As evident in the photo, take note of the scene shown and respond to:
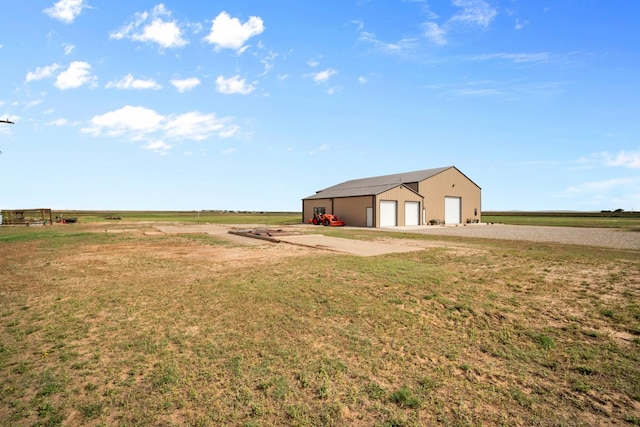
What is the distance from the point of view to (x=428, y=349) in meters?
5.79

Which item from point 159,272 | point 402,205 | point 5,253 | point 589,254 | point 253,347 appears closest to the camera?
point 253,347

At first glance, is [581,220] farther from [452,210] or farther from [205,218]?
[205,218]

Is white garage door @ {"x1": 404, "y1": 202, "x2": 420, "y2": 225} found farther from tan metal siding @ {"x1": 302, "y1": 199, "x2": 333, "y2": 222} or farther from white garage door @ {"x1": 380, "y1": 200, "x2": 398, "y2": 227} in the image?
tan metal siding @ {"x1": 302, "y1": 199, "x2": 333, "y2": 222}

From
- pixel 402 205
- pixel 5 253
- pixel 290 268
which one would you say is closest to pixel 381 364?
pixel 290 268

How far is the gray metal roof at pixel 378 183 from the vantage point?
40.7 meters

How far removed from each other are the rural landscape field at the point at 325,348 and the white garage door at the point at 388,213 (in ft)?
88.2

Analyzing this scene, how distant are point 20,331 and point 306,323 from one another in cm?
545

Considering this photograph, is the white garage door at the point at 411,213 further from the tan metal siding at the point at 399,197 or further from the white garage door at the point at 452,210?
the white garage door at the point at 452,210

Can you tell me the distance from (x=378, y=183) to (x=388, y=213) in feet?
36.4

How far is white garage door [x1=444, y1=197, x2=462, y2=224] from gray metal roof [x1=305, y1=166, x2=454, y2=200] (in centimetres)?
422

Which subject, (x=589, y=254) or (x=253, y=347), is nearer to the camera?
(x=253, y=347)

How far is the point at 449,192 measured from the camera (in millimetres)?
44000

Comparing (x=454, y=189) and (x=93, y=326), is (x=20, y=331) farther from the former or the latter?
(x=454, y=189)

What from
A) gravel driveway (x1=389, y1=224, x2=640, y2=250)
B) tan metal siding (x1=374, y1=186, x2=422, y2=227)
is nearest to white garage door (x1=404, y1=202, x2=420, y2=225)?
tan metal siding (x1=374, y1=186, x2=422, y2=227)
